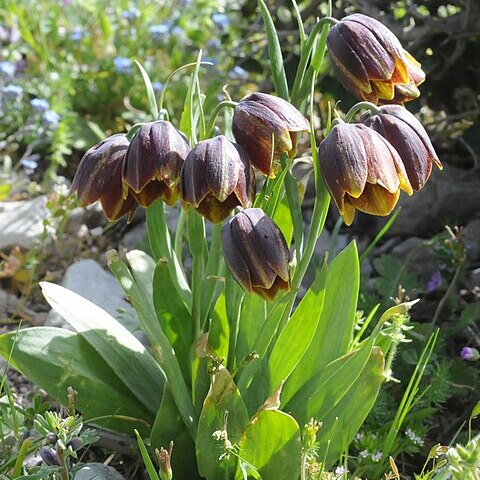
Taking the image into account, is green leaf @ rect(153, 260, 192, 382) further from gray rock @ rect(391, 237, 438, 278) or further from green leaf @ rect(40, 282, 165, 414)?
gray rock @ rect(391, 237, 438, 278)

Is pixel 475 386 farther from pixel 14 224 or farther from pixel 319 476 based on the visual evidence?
pixel 14 224

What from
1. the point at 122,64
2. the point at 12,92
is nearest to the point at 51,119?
the point at 12,92

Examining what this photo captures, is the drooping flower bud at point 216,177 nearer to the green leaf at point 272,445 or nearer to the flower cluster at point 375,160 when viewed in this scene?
the flower cluster at point 375,160

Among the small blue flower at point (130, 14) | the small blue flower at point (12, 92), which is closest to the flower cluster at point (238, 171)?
the small blue flower at point (12, 92)

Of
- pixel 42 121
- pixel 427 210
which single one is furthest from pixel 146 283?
pixel 42 121

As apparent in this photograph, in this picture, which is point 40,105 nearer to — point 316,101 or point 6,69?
point 6,69
